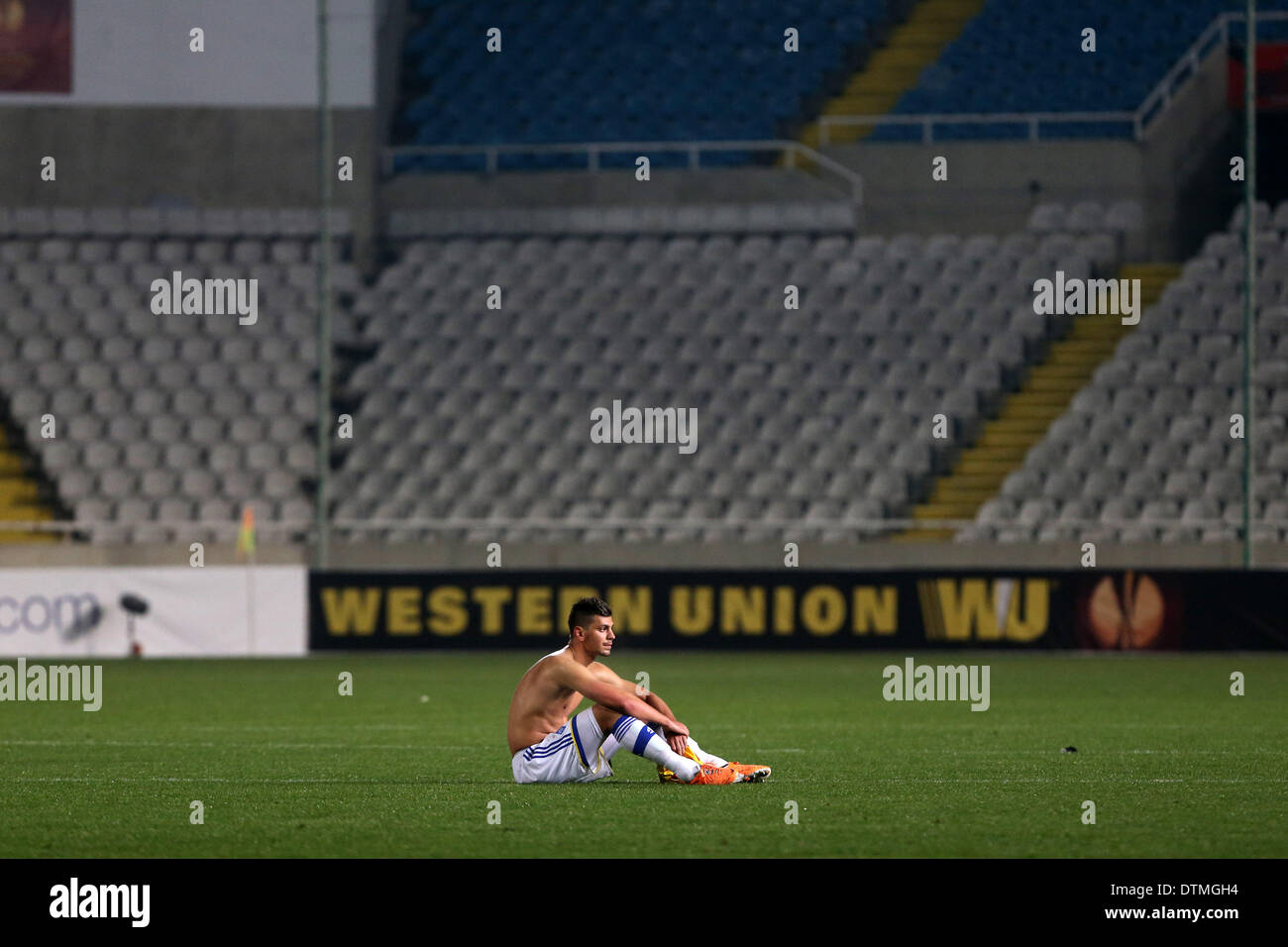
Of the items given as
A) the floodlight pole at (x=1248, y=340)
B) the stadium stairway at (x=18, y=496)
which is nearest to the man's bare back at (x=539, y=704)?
the floodlight pole at (x=1248, y=340)

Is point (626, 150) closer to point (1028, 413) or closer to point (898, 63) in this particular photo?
point (898, 63)

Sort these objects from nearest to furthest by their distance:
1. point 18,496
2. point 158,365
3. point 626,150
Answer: point 18,496
point 158,365
point 626,150

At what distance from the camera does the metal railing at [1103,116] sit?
37062 mm

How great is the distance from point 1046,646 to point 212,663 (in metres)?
11.2

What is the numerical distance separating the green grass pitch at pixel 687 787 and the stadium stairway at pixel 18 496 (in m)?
9.44

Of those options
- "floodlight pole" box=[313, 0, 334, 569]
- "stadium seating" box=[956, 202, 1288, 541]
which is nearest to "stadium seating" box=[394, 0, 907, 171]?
"floodlight pole" box=[313, 0, 334, 569]

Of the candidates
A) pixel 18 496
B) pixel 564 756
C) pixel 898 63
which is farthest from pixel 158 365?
pixel 564 756

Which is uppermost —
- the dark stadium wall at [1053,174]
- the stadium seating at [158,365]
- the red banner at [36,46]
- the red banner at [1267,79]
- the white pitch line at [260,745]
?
the red banner at [36,46]

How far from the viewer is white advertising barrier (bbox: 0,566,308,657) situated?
2878 centimetres

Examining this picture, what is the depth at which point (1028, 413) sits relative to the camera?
3434 cm

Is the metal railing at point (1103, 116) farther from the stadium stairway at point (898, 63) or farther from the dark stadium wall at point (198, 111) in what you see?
the dark stadium wall at point (198, 111)

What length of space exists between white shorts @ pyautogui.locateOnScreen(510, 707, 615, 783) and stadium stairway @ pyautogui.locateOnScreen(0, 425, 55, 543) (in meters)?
21.3

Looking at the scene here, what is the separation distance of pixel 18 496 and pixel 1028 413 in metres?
16.3

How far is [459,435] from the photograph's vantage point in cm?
3472
